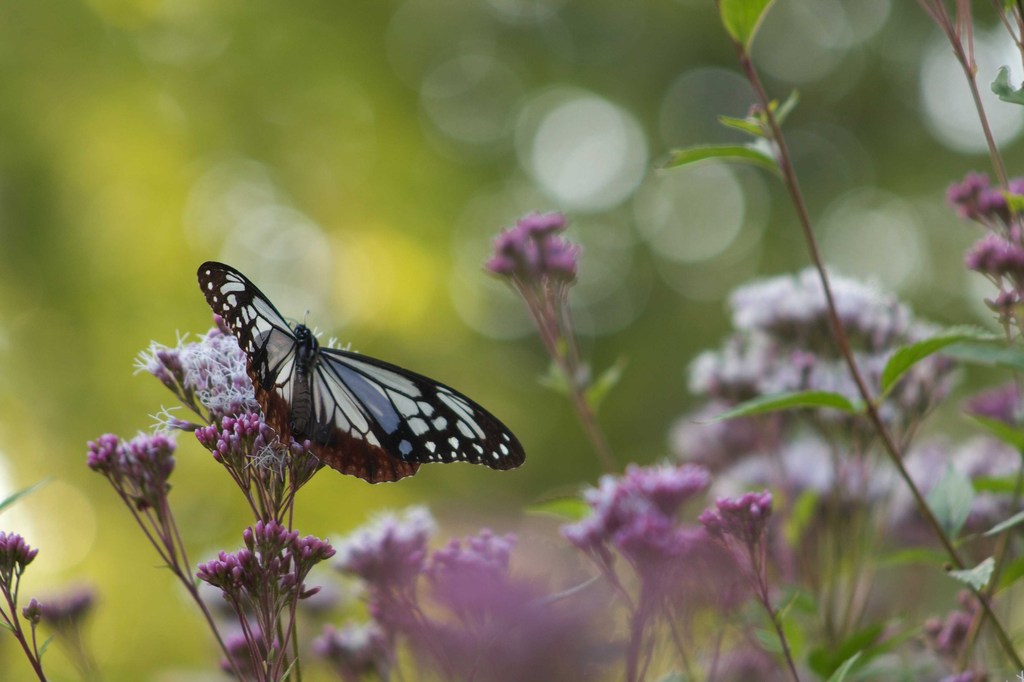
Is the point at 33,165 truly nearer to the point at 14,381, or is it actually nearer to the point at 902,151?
the point at 14,381

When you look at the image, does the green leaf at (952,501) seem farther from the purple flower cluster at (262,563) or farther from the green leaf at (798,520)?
the purple flower cluster at (262,563)

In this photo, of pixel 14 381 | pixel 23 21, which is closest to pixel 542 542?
pixel 14 381

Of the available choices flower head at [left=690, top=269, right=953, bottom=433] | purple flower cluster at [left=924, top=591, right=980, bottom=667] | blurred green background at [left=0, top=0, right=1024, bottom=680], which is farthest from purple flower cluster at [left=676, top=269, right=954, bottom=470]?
blurred green background at [left=0, top=0, right=1024, bottom=680]

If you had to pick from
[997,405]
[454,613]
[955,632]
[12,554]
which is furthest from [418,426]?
[997,405]

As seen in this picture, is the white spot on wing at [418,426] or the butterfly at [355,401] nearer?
the butterfly at [355,401]

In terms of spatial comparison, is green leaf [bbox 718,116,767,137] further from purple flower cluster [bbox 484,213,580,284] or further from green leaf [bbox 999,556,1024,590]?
green leaf [bbox 999,556,1024,590]

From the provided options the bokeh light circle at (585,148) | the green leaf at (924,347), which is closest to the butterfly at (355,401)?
the green leaf at (924,347)
